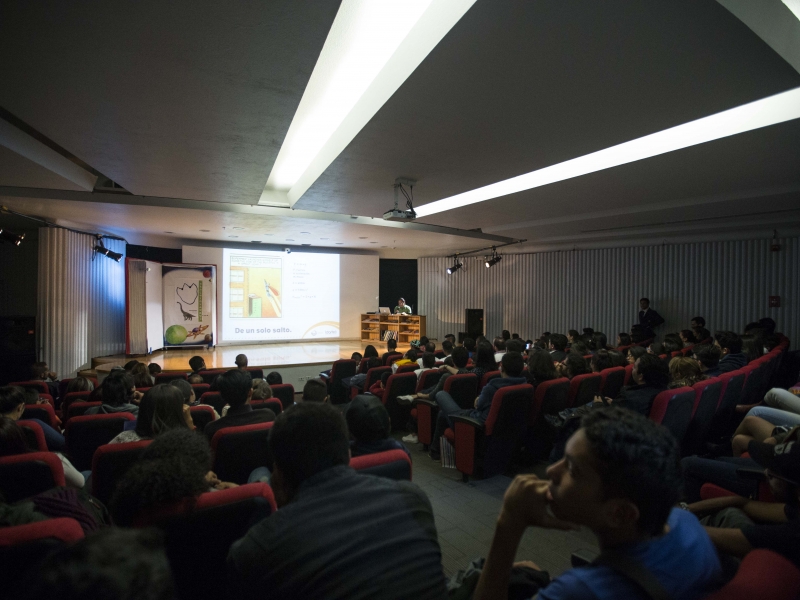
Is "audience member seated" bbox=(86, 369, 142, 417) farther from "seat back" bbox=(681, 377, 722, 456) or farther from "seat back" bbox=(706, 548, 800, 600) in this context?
"seat back" bbox=(681, 377, 722, 456)

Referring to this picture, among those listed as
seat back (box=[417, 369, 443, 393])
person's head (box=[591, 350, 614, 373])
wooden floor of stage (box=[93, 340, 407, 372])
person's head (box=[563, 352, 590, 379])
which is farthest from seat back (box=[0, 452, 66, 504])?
wooden floor of stage (box=[93, 340, 407, 372])

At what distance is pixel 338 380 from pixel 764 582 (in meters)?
6.05

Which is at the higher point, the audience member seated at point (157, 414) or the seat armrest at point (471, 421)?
the audience member seated at point (157, 414)

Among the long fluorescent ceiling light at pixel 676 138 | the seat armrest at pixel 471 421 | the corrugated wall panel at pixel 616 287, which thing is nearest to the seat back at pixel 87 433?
the seat armrest at pixel 471 421

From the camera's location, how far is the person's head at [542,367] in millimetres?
3955

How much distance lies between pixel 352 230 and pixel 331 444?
907 centimetres

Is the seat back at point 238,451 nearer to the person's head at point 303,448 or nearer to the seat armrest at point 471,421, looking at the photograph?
the person's head at point 303,448

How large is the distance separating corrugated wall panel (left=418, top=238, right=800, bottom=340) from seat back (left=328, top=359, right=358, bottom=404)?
6.99m

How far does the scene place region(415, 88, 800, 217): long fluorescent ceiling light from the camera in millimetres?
3525

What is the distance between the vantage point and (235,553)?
1.02 meters

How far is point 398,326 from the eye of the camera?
1356cm

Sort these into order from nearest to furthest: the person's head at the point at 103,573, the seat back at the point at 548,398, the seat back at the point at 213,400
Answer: the person's head at the point at 103,573
the seat back at the point at 548,398
the seat back at the point at 213,400

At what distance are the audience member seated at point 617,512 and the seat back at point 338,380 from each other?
577cm

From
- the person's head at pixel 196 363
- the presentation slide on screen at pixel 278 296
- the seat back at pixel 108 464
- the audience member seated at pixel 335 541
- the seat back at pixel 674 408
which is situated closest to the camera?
the audience member seated at pixel 335 541
